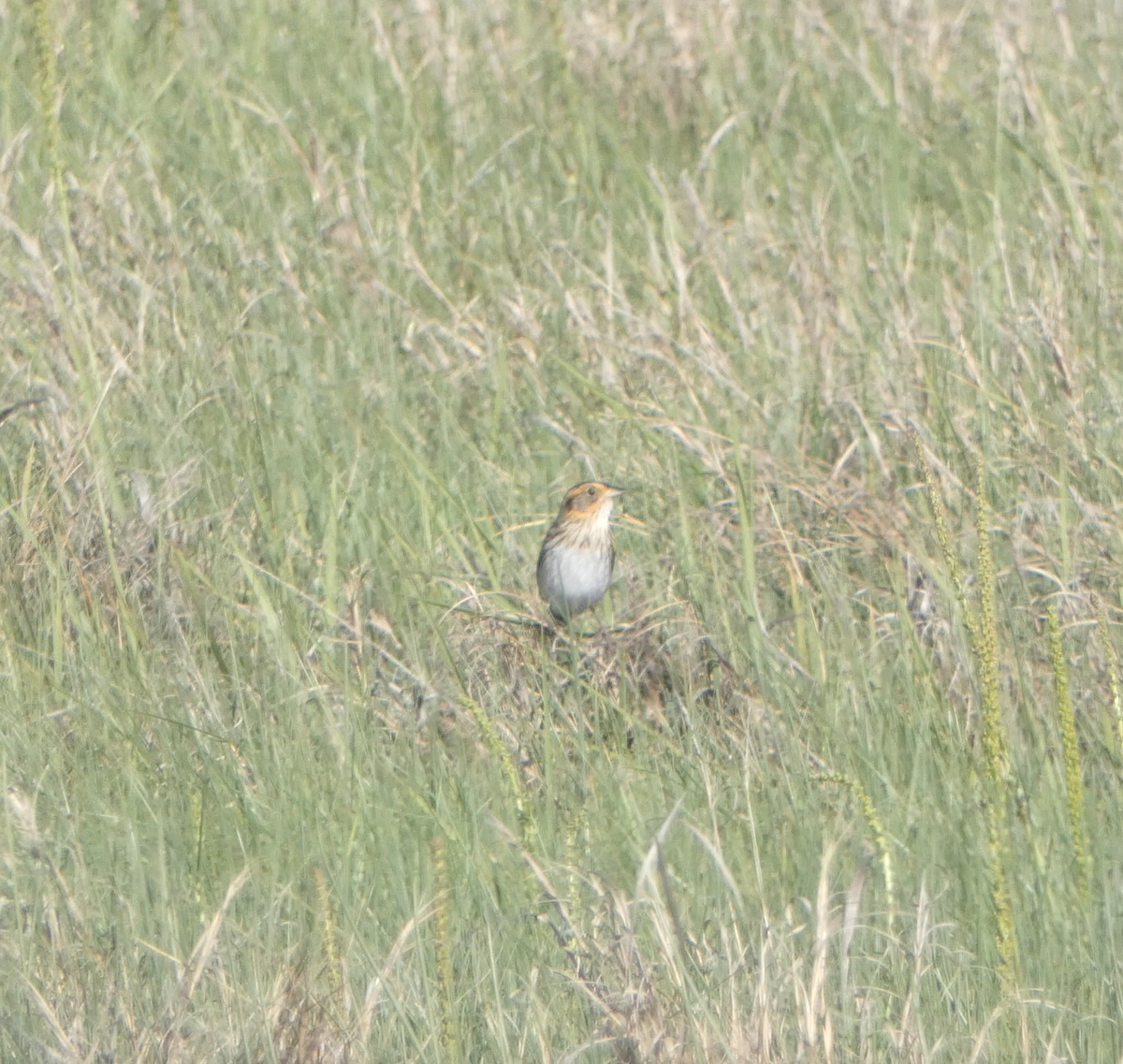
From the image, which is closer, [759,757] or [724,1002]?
[724,1002]

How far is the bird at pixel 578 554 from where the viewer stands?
440 cm

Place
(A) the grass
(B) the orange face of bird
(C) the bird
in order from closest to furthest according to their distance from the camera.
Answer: (A) the grass → (C) the bird → (B) the orange face of bird

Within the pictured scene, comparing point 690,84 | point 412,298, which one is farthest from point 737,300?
point 690,84

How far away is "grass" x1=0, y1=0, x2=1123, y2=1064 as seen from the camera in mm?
2674

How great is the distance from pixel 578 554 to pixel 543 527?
0.51 meters

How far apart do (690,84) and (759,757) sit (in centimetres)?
369

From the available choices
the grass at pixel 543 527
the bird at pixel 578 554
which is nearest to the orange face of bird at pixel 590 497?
the bird at pixel 578 554

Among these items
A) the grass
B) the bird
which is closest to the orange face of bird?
the bird

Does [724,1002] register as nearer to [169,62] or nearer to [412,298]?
[412,298]

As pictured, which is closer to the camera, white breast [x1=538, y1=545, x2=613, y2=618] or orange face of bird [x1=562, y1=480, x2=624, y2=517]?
white breast [x1=538, y1=545, x2=613, y2=618]


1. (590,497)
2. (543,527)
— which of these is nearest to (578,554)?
(590,497)

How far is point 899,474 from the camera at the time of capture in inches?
187

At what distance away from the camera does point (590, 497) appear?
4617 mm

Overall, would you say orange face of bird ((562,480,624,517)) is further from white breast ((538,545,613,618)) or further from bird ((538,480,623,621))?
white breast ((538,545,613,618))
